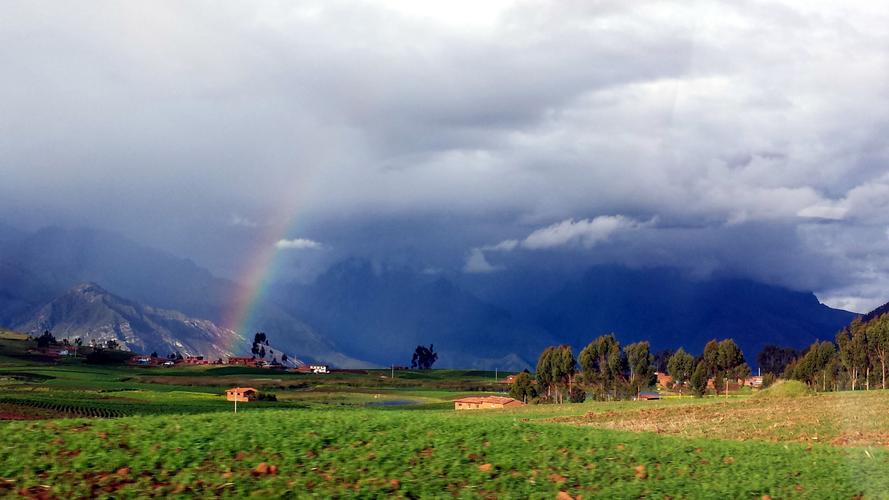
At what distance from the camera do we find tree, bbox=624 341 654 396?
14738 cm

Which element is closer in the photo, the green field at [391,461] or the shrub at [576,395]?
the green field at [391,461]

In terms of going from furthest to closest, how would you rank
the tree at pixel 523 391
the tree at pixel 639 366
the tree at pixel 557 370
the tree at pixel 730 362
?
the tree at pixel 639 366 → the tree at pixel 557 370 → the tree at pixel 523 391 → the tree at pixel 730 362

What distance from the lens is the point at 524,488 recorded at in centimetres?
1853

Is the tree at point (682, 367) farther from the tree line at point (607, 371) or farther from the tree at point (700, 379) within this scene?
the tree at point (700, 379)

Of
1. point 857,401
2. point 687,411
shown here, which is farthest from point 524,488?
point 857,401

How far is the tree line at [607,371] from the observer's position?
141500mm

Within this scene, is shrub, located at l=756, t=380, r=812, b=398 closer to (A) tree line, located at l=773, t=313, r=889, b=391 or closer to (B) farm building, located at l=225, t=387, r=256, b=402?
(A) tree line, located at l=773, t=313, r=889, b=391

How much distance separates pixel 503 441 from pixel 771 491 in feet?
24.9

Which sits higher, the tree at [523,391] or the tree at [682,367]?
the tree at [682,367]

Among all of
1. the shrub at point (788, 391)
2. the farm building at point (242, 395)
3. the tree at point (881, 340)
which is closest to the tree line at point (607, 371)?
the tree at point (881, 340)

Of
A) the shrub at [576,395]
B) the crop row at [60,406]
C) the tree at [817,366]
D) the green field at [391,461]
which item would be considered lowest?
the shrub at [576,395]

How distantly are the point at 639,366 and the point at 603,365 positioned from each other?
24.8ft

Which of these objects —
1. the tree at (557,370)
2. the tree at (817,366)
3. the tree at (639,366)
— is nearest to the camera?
the tree at (557,370)

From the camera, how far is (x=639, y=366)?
148500mm
